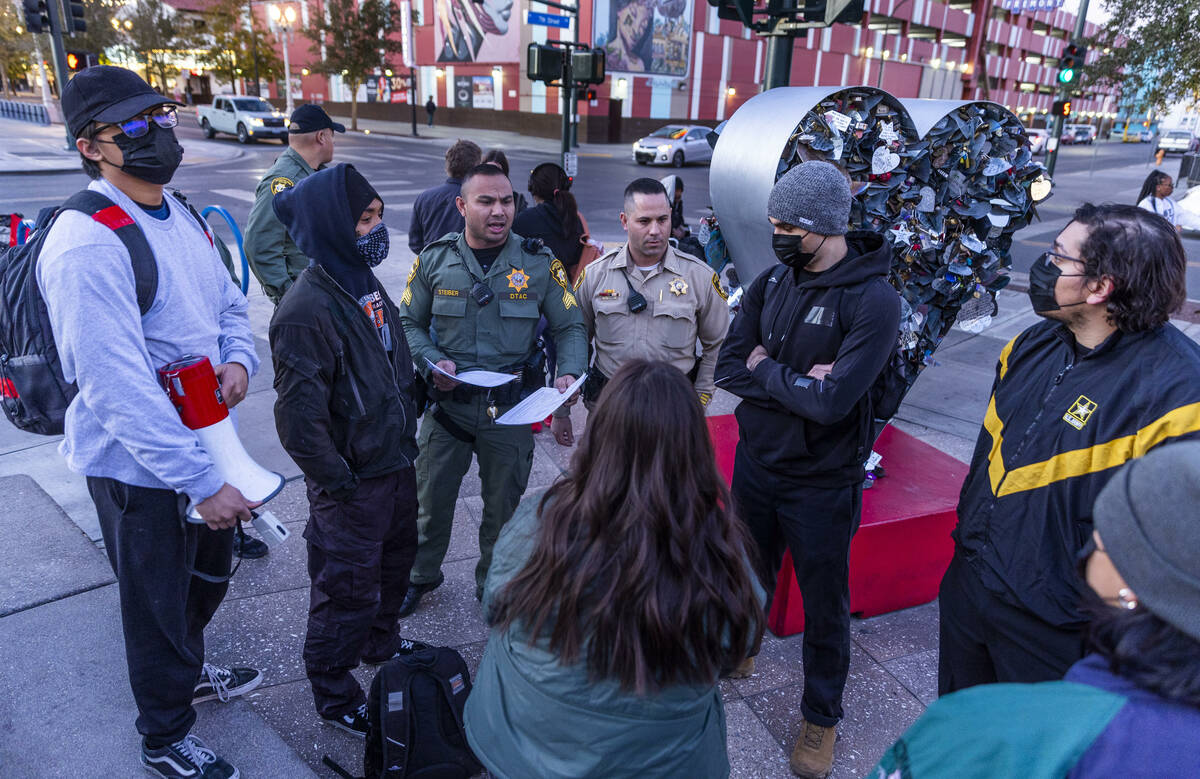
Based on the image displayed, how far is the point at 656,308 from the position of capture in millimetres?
3461

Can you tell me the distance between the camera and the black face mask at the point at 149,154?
2150 mm

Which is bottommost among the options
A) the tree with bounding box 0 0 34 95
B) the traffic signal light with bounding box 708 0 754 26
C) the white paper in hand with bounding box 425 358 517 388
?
the white paper in hand with bounding box 425 358 517 388

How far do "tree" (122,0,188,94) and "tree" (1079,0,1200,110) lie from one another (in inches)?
1719

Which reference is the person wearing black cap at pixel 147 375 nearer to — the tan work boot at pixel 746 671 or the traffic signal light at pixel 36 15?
the tan work boot at pixel 746 671

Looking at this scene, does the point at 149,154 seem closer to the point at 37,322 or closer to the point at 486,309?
the point at 37,322

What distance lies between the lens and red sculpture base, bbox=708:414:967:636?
3.25 metres

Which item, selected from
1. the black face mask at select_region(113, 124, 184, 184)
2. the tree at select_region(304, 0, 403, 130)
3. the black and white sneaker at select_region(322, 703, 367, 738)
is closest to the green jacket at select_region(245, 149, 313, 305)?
the black face mask at select_region(113, 124, 184, 184)

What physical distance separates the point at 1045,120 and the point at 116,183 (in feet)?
217

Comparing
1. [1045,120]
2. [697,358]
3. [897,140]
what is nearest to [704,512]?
[697,358]

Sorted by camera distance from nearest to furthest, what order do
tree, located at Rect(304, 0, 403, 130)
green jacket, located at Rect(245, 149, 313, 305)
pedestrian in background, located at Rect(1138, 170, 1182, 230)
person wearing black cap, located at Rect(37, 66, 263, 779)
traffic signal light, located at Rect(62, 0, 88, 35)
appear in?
person wearing black cap, located at Rect(37, 66, 263, 779) < green jacket, located at Rect(245, 149, 313, 305) < pedestrian in background, located at Rect(1138, 170, 1182, 230) < traffic signal light, located at Rect(62, 0, 88, 35) < tree, located at Rect(304, 0, 403, 130)

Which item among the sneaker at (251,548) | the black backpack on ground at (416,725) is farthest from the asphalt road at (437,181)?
the black backpack on ground at (416,725)

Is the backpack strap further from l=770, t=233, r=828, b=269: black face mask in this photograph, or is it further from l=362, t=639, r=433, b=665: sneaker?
l=770, t=233, r=828, b=269: black face mask

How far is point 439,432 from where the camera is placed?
335cm

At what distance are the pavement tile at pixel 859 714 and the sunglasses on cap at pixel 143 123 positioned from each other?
9.40 feet
